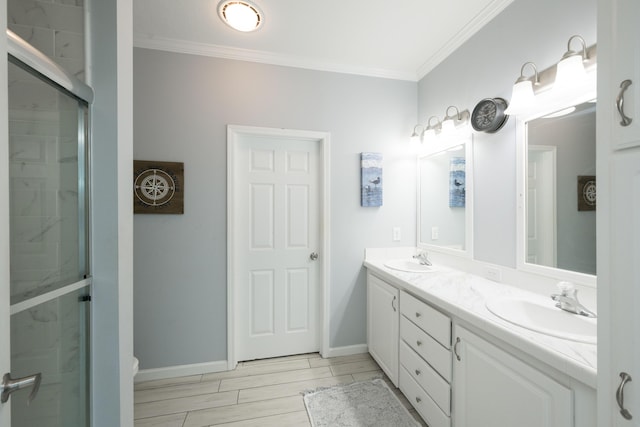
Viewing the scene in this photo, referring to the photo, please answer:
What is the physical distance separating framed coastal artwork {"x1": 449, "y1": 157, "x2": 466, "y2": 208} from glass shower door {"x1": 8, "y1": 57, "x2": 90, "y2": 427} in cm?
227

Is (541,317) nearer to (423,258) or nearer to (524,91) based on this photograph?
(423,258)

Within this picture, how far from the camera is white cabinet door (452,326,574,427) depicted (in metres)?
0.83

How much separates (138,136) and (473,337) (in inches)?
99.9

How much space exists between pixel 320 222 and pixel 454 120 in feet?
4.53

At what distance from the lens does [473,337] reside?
1146 mm

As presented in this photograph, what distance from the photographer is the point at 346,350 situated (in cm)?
231

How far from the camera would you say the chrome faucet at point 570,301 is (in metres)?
1.09

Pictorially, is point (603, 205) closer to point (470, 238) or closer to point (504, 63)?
point (470, 238)

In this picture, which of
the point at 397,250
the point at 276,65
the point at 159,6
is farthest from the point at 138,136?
the point at 397,250

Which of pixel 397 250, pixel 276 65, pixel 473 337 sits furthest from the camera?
pixel 397 250

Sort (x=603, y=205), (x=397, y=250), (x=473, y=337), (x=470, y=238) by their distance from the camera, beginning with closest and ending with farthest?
(x=603, y=205) → (x=473, y=337) → (x=470, y=238) → (x=397, y=250)

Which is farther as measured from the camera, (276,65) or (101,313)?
(276,65)

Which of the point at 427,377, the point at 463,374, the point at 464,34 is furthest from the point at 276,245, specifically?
the point at 464,34

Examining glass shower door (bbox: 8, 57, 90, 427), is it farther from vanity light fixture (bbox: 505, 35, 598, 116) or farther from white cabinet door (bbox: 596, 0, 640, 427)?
vanity light fixture (bbox: 505, 35, 598, 116)
